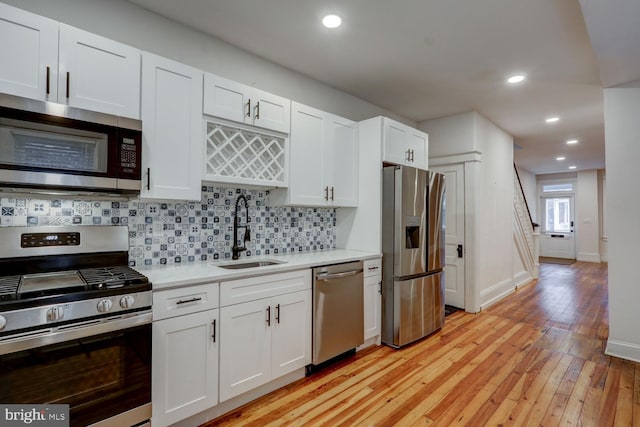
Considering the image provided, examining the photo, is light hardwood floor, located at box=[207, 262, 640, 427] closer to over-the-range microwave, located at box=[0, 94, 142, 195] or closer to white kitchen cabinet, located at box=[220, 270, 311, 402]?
white kitchen cabinet, located at box=[220, 270, 311, 402]

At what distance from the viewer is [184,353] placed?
6.10 feet

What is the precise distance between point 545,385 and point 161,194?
3.19m

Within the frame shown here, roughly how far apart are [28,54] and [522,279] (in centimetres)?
739

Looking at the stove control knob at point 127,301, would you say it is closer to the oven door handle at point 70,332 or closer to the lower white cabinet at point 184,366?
the oven door handle at point 70,332

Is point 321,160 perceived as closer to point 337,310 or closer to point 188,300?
point 337,310

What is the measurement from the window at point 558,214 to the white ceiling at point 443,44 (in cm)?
701

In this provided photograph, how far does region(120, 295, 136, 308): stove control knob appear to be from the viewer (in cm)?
159

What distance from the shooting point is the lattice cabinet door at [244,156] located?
2.39 m

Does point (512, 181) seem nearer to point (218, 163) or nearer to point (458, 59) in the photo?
point (458, 59)

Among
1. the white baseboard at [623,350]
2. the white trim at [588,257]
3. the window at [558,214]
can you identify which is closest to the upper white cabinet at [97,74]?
the white baseboard at [623,350]

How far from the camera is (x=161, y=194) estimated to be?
2045 mm

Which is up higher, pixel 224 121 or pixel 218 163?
pixel 224 121

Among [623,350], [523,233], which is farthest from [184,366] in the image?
[523,233]

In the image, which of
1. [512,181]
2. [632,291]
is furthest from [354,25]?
[512,181]
